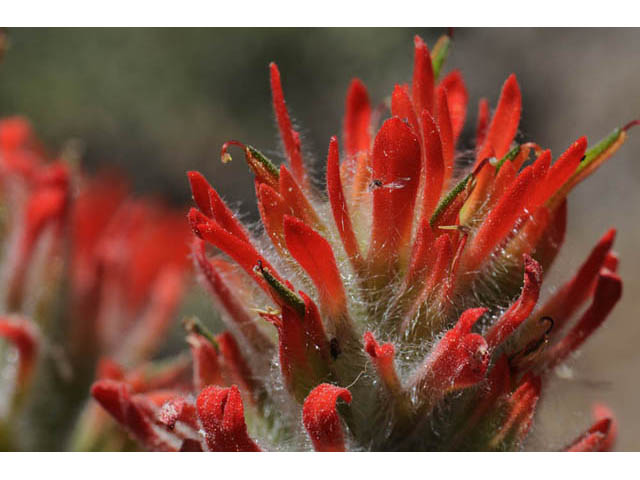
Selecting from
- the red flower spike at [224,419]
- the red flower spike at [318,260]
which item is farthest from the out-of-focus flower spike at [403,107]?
the red flower spike at [224,419]

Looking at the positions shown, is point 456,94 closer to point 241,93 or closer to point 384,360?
point 384,360

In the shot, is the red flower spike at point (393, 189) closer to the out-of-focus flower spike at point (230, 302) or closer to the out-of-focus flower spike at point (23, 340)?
the out-of-focus flower spike at point (230, 302)

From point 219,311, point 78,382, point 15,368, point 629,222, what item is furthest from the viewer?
point 629,222

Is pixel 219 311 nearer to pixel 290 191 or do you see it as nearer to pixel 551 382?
pixel 290 191

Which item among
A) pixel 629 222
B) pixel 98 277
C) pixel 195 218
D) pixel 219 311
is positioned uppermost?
pixel 195 218

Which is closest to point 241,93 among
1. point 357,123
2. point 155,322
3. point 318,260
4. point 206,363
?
point 155,322

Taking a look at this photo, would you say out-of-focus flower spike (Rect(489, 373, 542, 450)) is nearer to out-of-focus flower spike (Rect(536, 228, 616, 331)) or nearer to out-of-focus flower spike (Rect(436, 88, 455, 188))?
out-of-focus flower spike (Rect(536, 228, 616, 331))
